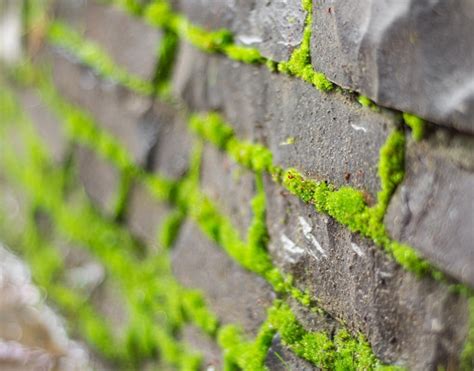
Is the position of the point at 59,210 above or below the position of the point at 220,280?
below

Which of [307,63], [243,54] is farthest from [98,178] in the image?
[307,63]

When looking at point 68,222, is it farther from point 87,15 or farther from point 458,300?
point 458,300

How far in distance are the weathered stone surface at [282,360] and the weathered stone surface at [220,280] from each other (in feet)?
0.30

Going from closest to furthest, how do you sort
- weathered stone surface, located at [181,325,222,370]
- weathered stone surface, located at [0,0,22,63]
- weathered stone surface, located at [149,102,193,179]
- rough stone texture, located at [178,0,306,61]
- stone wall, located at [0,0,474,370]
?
stone wall, located at [0,0,474,370] < rough stone texture, located at [178,0,306,61] < weathered stone surface, located at [181,325,222,370] < weathered stone surface, located at [149,102,193,179] < weathered stone surface, located at [0,0,22,63]

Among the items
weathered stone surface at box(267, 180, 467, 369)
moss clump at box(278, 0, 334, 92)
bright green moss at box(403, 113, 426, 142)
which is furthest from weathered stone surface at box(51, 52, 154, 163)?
bright green moss at box(403, 113, 426, 142)

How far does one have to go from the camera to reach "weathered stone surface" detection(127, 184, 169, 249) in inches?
91.0

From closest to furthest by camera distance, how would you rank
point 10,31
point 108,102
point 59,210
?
point 108,102
point 59,210
point 10,31

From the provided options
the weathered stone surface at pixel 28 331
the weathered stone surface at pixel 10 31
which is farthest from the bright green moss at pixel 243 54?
the weathered stone surface at pixel 10 31

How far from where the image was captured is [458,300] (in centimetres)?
113

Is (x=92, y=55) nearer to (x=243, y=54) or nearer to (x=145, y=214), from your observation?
(x=145, y=214)

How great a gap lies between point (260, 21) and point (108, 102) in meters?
0.98

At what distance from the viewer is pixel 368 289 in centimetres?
135

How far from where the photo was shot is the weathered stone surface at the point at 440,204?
3.52ft

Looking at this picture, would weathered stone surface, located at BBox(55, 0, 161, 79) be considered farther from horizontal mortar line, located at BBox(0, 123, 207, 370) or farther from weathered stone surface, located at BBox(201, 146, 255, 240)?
horizontal mortar line, located at BBox(0, 123, 207, 370)
